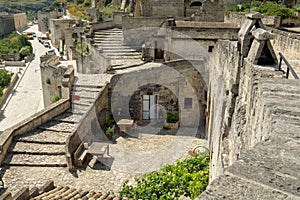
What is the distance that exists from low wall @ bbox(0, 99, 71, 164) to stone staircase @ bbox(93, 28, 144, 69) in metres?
4.14

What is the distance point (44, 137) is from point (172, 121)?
20.3 ft

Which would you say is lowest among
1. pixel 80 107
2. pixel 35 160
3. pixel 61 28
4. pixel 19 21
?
pixel 35 160

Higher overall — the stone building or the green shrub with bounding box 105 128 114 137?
the stone building

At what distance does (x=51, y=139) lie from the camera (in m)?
12.6

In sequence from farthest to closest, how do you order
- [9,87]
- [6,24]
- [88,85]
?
[6,24]
[9,87]
[88,85]

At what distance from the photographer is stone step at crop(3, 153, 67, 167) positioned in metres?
11.4

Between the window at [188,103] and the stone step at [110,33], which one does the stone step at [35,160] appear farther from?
the stone step at [110,33]

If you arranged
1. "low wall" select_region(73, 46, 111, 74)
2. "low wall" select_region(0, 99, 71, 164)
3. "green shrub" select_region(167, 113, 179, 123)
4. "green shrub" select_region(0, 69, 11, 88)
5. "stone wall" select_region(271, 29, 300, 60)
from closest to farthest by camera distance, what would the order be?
"stone wall" select_region(271, 29, 300, 60) < "low wall" select_region(0, 99, 71, 164) < "green shrub" select_region(167, 113, 179, 123) < "low wall" select_region(73, 46, 111, 74) < "green shrub" select_region(0, 69, 11, 88)

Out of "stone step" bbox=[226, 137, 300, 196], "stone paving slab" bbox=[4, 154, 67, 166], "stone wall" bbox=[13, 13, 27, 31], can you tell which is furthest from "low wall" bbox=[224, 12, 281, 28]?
"stone wall" bbox=[13, 13, 27, 31]

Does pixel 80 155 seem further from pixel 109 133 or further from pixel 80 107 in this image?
pixel 80 107

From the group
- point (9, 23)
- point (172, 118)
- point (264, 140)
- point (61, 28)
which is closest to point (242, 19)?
point (172, 118)

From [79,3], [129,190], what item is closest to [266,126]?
[129,190]

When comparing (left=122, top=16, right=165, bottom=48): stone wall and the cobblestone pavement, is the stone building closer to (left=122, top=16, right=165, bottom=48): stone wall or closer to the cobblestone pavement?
(left=122, top=16, right=165, bottom=48): stone wall

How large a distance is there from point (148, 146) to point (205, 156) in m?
3.39
